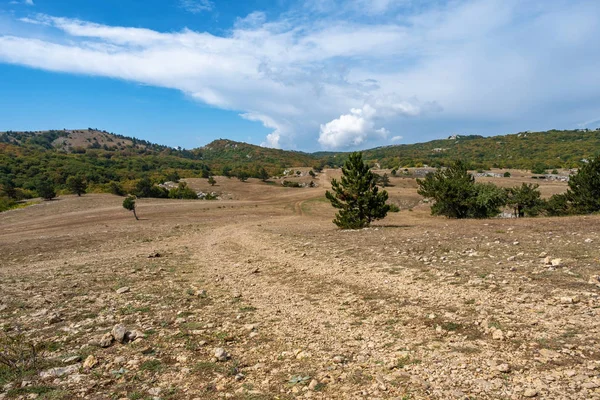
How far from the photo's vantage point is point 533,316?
6367 millimetres

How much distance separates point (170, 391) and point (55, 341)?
3523 mm

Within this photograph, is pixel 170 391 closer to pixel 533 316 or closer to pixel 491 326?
pixel 491 326

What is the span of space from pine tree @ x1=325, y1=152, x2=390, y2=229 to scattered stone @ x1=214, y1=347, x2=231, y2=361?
2076 cm

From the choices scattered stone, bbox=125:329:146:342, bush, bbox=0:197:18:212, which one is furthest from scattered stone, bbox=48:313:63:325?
bush, bbox=0:197:18:212

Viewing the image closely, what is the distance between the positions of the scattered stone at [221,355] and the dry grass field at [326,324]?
0.07ft

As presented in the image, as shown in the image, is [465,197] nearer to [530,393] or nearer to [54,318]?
[530,393]

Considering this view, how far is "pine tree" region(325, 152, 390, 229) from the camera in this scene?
26122 mm

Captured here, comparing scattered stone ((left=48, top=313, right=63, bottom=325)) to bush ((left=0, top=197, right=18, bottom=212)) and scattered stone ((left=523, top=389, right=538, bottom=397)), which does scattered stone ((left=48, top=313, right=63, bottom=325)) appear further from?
bush ((left=0, top=197, right=18, bottom=212))

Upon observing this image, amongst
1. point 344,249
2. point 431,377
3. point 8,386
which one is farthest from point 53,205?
point 431,377

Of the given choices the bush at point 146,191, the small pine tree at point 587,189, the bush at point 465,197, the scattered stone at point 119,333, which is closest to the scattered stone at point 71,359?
the scattered stone at point 119,333

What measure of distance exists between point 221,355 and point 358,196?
21.8m

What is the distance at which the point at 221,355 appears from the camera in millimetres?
5684

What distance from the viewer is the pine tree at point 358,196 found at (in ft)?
85.7

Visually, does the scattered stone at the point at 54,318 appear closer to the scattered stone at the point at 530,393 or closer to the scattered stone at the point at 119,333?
Result: the scattered stone at the point at 119,333
